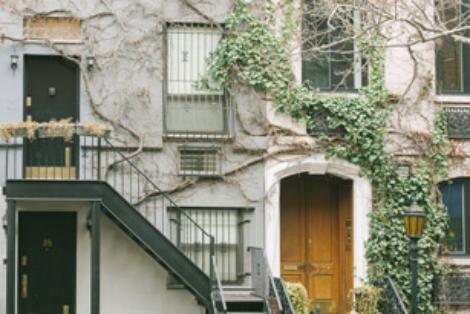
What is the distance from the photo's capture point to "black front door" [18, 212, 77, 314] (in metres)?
15.5

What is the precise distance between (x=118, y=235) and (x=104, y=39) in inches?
147

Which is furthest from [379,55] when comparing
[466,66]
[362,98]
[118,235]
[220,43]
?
[118,235]

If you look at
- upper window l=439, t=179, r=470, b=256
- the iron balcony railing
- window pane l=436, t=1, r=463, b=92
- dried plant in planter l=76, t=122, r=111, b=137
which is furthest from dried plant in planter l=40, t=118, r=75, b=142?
window pane l=436, t=1, r=463, b=92

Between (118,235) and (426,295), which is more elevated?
(118,235)

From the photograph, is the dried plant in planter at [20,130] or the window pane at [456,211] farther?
the window pane at [456,211]

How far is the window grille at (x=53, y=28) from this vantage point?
16047mm

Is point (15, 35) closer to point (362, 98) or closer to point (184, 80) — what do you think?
point (184, 80)

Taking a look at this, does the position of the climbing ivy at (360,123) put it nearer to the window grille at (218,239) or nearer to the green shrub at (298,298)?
the green shrub at (298,298)

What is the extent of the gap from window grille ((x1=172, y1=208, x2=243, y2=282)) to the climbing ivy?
2.35m

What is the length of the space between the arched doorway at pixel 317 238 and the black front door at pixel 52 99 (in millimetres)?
4444

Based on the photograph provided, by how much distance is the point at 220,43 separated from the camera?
53.6 feet

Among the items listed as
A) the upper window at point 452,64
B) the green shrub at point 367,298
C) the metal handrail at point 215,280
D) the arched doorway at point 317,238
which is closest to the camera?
the metal handrail at point 215,280

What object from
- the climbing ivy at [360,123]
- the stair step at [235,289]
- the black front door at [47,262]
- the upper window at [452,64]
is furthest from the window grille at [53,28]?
the upper window at [452,64]

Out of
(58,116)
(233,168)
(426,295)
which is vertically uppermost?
(58,116)
